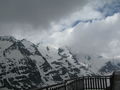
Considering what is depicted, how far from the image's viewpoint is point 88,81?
47.7ft

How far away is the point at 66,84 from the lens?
9859mm

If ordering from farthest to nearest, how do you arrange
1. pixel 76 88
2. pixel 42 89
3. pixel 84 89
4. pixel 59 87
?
pixel 84 89, pixel 76 88, pixel 59 87, pixel 42 89

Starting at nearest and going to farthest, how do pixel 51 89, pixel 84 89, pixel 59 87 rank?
pixel 51 89
pixel 59 87
pixel 84 89

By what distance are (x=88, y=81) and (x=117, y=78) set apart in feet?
15.3

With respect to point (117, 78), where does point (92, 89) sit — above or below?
below

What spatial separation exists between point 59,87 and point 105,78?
621 cm

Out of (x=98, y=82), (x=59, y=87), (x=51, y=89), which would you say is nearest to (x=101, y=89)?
(x=98, y=82)

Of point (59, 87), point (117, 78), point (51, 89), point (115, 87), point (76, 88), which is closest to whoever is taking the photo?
point (51, 89)

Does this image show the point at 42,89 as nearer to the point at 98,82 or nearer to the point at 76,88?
the point at 76,88

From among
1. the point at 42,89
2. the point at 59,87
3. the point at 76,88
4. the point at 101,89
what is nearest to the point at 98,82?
the point at 101,89

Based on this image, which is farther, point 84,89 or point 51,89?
point 84,89

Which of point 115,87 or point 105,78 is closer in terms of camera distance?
point 115,87

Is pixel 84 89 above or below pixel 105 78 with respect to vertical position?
below

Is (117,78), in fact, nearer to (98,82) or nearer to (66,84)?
(66,84)
